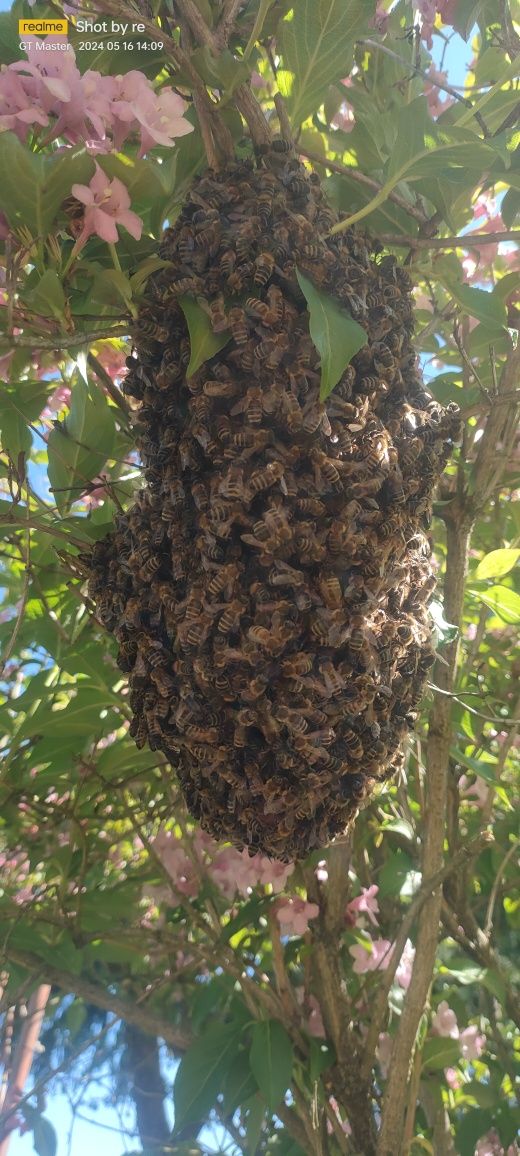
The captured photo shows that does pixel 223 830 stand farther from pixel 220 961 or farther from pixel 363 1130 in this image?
pixel 363 1130

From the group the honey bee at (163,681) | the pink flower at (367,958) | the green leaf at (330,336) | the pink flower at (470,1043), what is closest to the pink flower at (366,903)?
the pink flower at (367,958)

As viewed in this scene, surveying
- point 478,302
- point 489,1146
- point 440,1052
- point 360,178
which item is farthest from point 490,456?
point 489,1146

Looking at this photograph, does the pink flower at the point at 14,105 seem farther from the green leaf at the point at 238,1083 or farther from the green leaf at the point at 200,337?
the green leaf at the point at 238,1083

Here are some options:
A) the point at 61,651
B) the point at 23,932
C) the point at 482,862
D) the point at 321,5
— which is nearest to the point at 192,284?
the point at 321,5

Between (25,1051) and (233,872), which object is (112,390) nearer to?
(233,872)

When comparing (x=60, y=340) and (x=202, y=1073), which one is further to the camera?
(x=202, y=1073)

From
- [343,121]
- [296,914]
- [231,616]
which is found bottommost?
[296,914]
